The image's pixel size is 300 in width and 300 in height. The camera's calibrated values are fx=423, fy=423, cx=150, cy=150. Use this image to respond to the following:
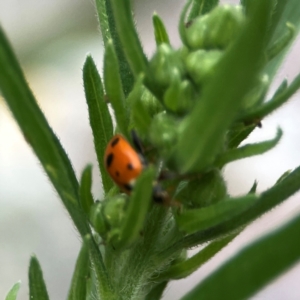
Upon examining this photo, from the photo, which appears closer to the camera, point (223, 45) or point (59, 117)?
point (223, 45)

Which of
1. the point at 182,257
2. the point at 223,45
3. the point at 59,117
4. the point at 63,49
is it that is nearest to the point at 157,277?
the point at 182,257

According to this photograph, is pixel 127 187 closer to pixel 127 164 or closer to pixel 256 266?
pixel 127 164

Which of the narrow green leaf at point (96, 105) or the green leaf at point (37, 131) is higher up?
the narrow green leaf at point (96, 105)

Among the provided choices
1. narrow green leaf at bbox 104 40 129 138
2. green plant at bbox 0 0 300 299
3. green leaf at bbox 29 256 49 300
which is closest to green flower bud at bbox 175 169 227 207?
green plant at bbox 0 0 300 299

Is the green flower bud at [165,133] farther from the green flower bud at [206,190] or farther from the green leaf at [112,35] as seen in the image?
the green leaf at [112,35]

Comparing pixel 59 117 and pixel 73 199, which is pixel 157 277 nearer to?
pixel 73 199

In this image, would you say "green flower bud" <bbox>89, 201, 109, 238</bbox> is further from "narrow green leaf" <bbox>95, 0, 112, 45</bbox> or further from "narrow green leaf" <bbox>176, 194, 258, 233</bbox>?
"narrow green leaf" <bbox>95, 0, 112, 45</bbox>

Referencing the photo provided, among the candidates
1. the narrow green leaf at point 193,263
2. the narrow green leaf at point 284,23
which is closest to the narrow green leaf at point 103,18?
the narrow green leaf at point 284,23
